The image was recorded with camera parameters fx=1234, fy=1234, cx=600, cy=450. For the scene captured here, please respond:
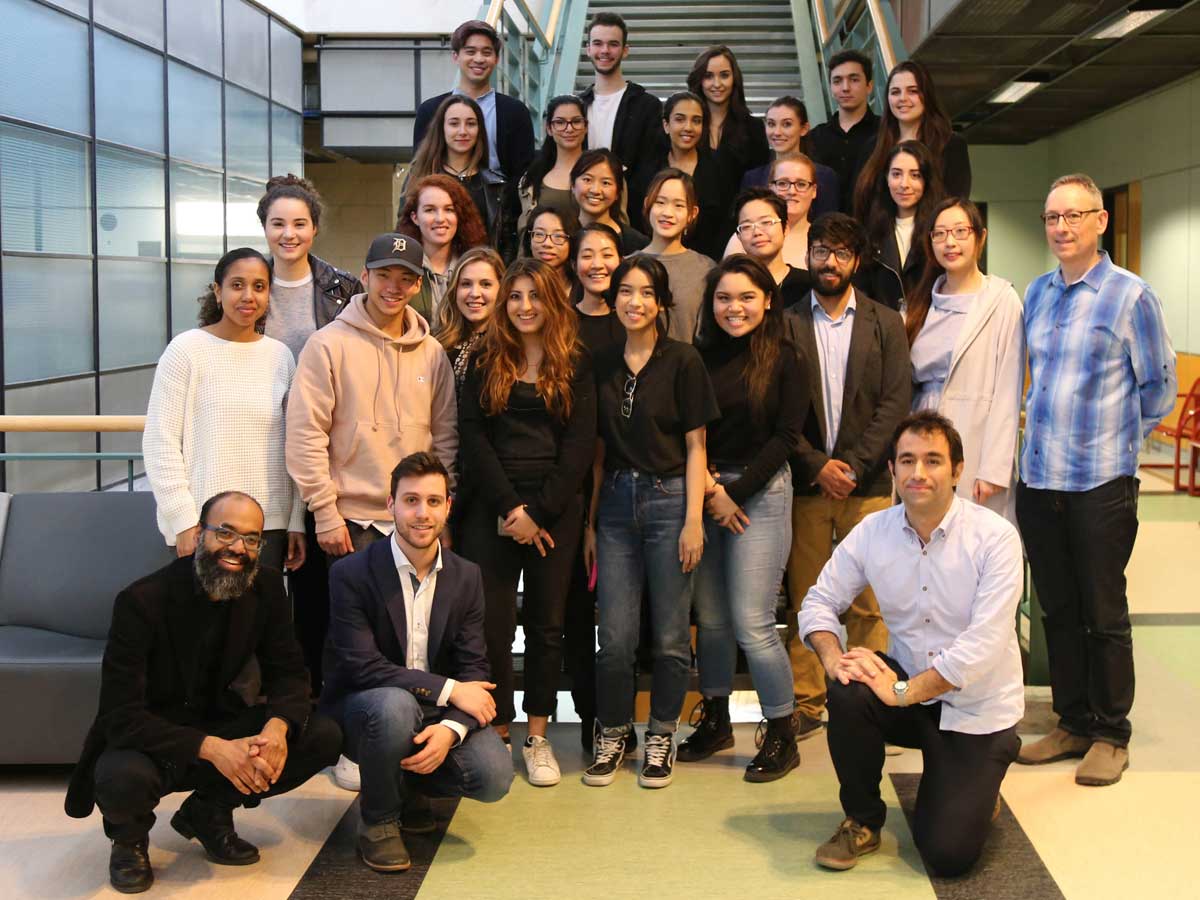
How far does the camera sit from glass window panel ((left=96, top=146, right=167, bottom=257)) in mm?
10117

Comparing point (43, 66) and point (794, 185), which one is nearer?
point (794, 185)

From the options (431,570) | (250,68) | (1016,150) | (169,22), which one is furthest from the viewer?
(1016,150)

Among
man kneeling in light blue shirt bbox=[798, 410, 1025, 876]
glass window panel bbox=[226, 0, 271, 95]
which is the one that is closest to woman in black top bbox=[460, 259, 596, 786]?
man kneeling in light blue shirt bbox=[798, 410, 1025, 876]

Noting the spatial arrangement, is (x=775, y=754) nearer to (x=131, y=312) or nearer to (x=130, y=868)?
(x=130, y=868)

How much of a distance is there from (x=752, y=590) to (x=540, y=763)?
87 cm

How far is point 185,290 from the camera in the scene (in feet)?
39.7

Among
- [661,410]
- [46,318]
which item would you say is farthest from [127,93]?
[661,410]

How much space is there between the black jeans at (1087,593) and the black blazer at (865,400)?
19.8 inches

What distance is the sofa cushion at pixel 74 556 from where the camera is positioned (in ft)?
13.7

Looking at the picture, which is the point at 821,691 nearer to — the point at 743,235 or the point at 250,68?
the point at 743,235

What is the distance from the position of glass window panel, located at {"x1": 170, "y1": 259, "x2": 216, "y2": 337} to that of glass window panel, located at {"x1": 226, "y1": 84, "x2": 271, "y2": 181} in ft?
4.90

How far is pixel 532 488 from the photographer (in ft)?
12.7

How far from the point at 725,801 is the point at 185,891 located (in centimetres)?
156

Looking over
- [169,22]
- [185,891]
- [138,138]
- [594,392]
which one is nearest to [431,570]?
[594,392]
